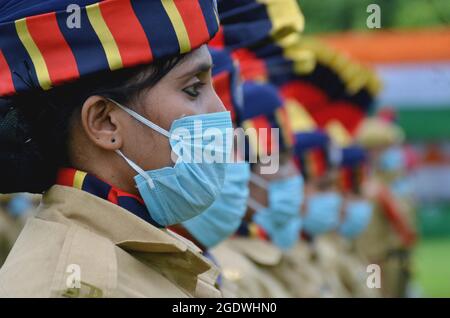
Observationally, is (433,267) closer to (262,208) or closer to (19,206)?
(19,206)

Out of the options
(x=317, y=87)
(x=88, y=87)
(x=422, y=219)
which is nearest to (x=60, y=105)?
(x=88, y=87)

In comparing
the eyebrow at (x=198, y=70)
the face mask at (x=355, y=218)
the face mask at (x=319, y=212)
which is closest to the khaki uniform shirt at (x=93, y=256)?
the eyebrow at (x=198, y=70)

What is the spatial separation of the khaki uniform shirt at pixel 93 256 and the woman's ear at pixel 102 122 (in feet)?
0.56

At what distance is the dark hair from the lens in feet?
10.9

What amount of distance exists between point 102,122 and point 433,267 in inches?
720

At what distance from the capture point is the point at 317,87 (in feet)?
31.1

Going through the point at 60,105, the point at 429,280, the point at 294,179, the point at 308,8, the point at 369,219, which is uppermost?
the point at 308,8

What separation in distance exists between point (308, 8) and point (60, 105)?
2100cm

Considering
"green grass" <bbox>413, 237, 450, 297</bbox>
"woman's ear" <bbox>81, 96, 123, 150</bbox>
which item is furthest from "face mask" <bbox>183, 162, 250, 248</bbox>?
"green grass" <bbox>413, 237, 450, 297</bbox>

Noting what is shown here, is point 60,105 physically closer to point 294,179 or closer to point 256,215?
point 256,215

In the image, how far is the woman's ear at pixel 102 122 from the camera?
10.8ft

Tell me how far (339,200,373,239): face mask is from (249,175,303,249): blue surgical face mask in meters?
4.34

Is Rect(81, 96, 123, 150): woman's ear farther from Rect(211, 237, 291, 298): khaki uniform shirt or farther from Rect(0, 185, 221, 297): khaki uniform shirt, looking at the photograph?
Rect(211, 237, 291, 298): khaki uniform shirt

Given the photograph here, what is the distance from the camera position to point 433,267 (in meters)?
21.0
